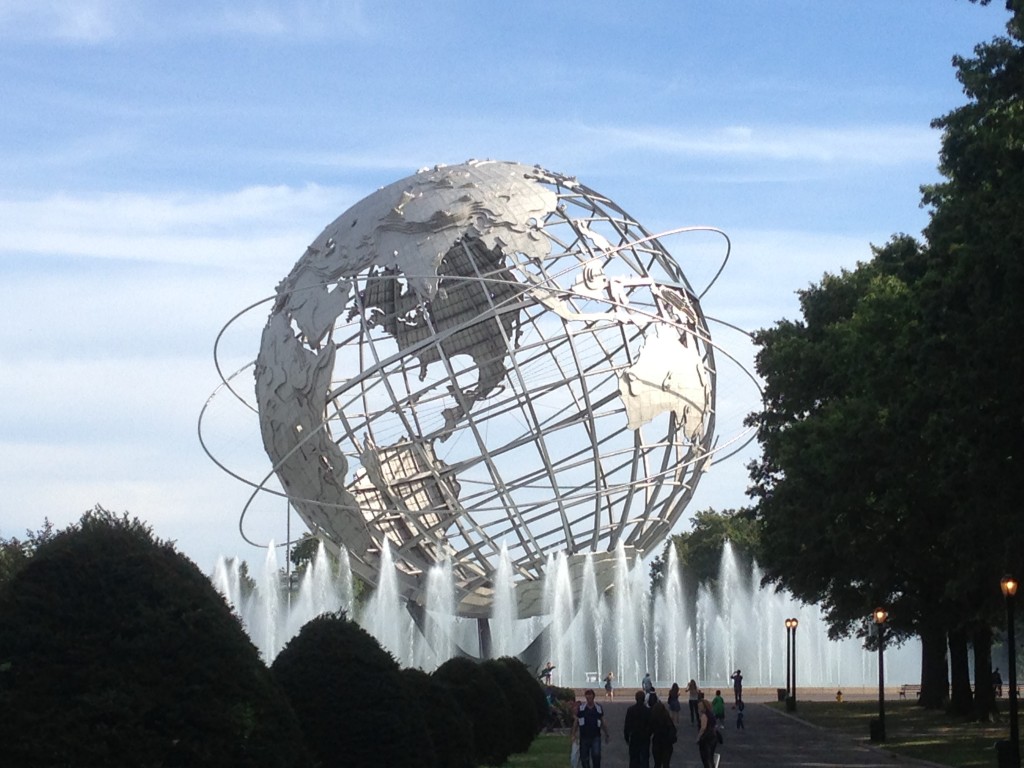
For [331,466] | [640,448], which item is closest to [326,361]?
[331,466]

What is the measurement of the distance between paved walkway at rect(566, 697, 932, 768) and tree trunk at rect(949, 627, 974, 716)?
12.5 ft

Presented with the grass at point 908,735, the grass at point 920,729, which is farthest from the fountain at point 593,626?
the grass at point 920,729

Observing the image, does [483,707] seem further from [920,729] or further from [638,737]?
[920,729]

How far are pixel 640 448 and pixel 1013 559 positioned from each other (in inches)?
429

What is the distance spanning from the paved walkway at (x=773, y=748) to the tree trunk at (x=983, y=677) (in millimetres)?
3875

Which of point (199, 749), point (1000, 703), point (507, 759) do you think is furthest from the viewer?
point (1000, 703)

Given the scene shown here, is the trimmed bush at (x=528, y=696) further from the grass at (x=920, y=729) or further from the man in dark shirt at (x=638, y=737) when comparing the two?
the grass at (x=920, y=729)

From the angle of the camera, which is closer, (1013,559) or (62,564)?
(62,564)

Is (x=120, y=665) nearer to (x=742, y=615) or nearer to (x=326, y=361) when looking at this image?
(x=326, y=361)

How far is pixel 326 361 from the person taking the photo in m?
33.4

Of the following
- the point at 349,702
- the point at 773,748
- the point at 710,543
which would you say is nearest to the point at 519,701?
the point at 773,748

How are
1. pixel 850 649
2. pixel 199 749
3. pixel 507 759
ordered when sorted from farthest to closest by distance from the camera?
pixel 850 649 → pixel 507 759 → pixel 199 749

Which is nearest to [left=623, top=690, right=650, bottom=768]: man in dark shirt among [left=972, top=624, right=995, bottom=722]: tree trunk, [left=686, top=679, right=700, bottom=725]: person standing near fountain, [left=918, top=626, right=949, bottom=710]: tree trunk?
[left=686, top=679, right=700, bottom=725]: person standing near fountain

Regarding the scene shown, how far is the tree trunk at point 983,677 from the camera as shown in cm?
3822
